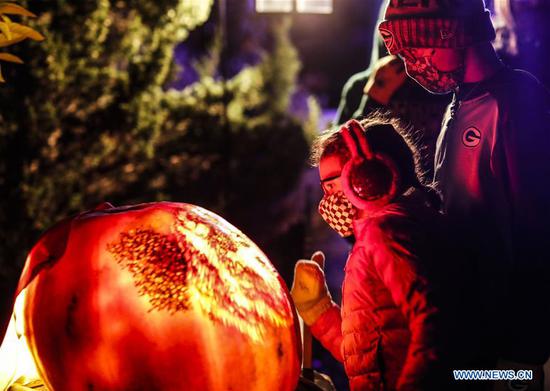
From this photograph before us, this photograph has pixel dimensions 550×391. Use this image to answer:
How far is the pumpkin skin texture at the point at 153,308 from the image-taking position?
1608 millimetres

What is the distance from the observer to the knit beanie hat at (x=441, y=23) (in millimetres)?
1907

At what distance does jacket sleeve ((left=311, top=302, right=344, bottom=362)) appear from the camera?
2059mm

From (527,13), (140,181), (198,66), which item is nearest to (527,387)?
(527,13)

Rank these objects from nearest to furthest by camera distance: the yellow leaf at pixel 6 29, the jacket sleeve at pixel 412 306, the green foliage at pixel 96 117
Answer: the jacket sleeve at pixel 412 306, the yellow leaf at pixel 6 29, the green foliage at pixel 96 117

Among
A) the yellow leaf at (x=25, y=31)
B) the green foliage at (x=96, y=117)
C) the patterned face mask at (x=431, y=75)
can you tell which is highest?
the yellow leaf at (x=25, y=31)

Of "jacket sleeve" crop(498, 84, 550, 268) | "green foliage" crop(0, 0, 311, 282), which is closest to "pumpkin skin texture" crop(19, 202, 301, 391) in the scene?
"jacket sleeve" crop(498, 84, 550, 268)

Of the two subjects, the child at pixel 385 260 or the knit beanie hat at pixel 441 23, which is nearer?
the child at pixel 385 260

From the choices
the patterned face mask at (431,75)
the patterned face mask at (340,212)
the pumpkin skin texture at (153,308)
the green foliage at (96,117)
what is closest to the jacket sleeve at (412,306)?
the patterned face mask at (340,212)

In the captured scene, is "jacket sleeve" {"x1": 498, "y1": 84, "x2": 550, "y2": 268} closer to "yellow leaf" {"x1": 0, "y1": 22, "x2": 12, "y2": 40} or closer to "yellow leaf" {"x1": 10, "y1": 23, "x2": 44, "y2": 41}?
"yellow leaf" {"x1": 10, "y1": 23, "x2": 44, "y2": 41}

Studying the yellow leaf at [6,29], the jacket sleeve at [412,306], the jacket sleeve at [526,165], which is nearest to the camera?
the jacket sleeve at [412,306]

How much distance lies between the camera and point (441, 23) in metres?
1.91

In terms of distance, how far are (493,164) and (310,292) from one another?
27.4 inches

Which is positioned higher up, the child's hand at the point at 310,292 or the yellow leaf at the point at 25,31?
the yellow leaf at the point at 25,31

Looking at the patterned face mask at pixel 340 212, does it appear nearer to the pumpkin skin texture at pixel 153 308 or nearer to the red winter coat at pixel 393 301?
the red winter coat at pixel 393 301
